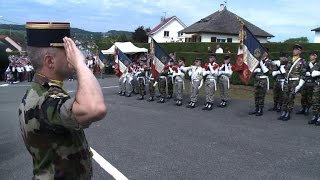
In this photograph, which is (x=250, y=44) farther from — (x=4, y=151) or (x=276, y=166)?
(x=4, y=151)

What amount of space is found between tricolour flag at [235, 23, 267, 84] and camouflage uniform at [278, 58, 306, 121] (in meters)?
1.39

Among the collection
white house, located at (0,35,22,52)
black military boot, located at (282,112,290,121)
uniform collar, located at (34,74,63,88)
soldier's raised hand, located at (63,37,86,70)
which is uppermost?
white house, located at (0,35,22,52)

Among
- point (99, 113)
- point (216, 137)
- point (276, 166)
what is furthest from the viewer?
point (216, 137)

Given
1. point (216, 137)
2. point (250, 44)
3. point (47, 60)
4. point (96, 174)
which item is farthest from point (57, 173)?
point (250, 44)

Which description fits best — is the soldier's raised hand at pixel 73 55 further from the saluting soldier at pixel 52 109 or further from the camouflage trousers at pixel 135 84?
the camouflage trousers at pixel 135 84

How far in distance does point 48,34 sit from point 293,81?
1183cm

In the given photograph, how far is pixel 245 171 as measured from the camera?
7.25 meters

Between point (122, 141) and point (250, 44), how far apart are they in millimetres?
6829

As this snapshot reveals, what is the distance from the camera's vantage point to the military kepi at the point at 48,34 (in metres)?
2.50

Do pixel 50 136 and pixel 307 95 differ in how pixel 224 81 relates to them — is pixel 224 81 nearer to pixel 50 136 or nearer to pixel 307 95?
pixel 307 95

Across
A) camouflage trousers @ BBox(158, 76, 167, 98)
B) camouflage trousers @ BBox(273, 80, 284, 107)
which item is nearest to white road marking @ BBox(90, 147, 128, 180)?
camouflage trousers @ BBox(273, 80, 284, 107)

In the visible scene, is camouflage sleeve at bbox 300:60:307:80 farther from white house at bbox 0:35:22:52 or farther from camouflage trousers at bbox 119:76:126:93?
Answer: camouflage trousers at bbox 119:76:126:93

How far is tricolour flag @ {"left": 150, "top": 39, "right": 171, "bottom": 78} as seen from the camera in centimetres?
1933

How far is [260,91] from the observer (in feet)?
47.6
